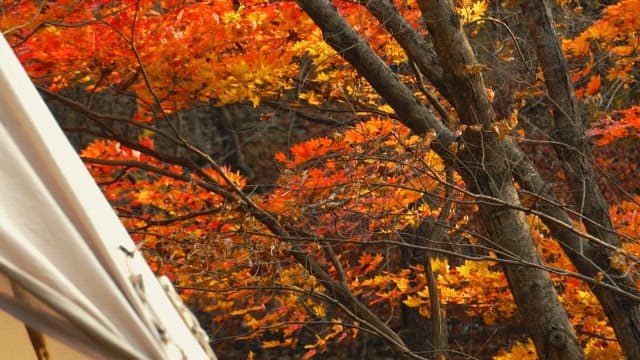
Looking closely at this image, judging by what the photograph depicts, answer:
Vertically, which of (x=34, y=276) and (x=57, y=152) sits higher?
(x=57, y=152)

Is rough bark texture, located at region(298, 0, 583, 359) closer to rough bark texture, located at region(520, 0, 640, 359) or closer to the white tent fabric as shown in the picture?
rough bark texture, located at region(520, 0, 640, 359)

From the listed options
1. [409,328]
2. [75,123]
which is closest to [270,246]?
[409,328]

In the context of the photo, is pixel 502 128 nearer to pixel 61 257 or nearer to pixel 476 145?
pixel 476 145

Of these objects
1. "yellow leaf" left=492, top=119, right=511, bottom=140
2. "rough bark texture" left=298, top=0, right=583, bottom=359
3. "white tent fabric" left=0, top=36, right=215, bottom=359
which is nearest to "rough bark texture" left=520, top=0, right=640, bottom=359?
"rough bark texture" left=298, top=0, right=583, bottom=359

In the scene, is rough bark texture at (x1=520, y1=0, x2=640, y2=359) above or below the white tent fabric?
below

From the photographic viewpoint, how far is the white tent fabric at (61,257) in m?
2.22

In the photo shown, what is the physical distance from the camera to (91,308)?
7.30 feet

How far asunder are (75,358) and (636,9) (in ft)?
13.1

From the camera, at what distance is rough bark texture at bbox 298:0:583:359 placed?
4.18 metres

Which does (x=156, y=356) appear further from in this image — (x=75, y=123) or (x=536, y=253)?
(x=75, y=123)

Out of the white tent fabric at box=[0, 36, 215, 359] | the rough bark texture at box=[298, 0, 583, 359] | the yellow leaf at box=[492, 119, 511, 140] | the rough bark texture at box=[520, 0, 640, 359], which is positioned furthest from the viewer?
the rough bark texture at box=[520, 0, 640, 359]

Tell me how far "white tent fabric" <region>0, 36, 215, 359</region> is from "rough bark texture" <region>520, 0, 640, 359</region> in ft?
8.72

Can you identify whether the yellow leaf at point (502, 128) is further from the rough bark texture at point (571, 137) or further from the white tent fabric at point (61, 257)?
the white tent fabric at point (61, 257)

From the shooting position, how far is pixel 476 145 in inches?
165
